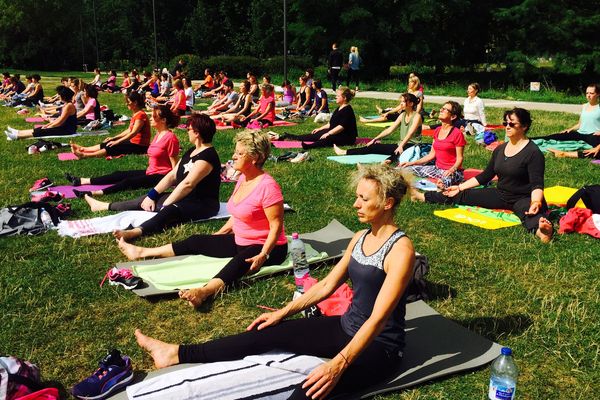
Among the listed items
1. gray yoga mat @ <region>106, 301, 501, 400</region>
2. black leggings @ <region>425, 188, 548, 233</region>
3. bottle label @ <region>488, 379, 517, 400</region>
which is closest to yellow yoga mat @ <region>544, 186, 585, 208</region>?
black leggings @ <region>425, 188, 548, 233</region>

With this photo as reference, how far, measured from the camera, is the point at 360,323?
330 cm

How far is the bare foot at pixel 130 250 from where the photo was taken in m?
5.65

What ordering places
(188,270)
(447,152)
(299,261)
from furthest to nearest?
(447,152) < (188,270) < (299,261)

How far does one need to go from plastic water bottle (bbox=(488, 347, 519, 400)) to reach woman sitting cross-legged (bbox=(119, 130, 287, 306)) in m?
2.12

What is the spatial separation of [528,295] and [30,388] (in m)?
3.82

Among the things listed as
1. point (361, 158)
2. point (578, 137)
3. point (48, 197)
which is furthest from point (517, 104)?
point (48, 197)

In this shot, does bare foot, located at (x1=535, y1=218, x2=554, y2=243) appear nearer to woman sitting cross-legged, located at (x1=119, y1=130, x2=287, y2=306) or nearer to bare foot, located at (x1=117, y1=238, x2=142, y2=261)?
woman sitting cross-legged, located at (x1=119, y1=130, x2=287, y2=306)

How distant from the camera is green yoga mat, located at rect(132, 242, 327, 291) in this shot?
4.95 m

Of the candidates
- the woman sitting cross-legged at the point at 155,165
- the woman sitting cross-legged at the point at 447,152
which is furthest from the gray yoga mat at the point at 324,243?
the woman sitting cross-legged at the point at 155,165

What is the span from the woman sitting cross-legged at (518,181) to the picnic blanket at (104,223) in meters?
3.24

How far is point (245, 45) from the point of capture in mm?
49531

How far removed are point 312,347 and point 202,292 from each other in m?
1.56

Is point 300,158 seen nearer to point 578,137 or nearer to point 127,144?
point 127,144

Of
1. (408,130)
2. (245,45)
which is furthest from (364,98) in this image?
(245,45)
